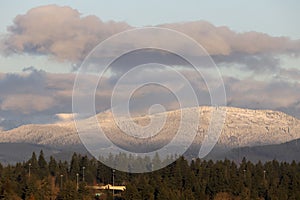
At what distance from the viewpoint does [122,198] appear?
190375 millimetres

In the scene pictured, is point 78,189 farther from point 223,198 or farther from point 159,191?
point 223,198

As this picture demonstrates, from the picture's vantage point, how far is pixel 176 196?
181 metres

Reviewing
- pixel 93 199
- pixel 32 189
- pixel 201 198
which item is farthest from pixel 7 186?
pixel 201 198

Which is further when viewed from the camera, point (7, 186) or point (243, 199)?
point (243, 199)

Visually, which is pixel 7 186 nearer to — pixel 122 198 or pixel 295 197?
pixel 122 198

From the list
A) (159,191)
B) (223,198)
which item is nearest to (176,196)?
(159,191)

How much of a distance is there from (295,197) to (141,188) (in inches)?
1452

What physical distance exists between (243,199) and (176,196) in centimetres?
2362

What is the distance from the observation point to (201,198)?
19562cm

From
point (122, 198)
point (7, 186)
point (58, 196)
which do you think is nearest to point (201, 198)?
point (122, 198)

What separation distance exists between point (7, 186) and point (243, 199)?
186 feet

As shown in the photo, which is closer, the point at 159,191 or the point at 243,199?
the point at 159,191

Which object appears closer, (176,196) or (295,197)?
(176,196)

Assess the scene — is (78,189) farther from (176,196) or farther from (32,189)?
(176,196)
